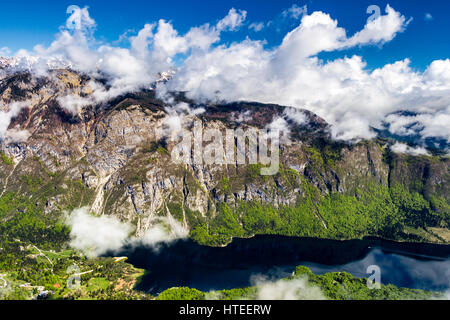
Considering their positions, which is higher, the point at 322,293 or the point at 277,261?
the point at 277,261

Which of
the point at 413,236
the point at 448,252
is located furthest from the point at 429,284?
the point at 413,236

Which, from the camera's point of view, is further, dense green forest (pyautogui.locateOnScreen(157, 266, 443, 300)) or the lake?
the lake

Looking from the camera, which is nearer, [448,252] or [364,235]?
[448,252]

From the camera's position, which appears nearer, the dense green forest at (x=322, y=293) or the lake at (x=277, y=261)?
the dense green forest at (x=322, y=293)

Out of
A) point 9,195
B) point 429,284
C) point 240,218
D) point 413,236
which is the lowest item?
point 429,284

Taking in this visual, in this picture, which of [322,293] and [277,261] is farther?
[277,261]
